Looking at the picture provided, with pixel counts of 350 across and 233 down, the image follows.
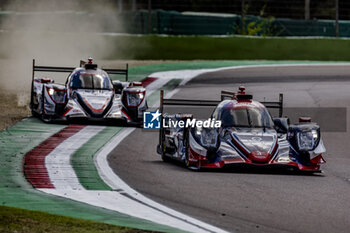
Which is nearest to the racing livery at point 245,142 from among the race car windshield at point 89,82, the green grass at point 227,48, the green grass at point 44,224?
the green grass at point 44,224

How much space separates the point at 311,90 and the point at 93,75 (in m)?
10.2

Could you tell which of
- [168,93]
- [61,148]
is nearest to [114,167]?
[61,148]

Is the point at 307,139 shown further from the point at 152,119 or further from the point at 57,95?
the point at 57,95

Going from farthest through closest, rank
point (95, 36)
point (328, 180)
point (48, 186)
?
1. point (95, 36)
2. point (328, 180)
3. point (48, 186)

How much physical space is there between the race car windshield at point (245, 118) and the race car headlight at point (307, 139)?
2.64 feet

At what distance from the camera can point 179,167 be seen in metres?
16.2

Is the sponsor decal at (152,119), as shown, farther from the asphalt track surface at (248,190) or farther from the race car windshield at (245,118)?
the race car windshield at (245,118)

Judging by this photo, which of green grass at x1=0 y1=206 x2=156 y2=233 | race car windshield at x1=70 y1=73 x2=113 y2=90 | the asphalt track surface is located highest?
race car windshield at x1=70 y1=73 x2=113 y2=90

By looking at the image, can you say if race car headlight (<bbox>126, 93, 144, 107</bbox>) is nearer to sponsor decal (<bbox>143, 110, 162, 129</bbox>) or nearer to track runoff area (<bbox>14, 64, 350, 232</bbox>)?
track runoff area (<bbox>14, 64, 350, 232</bbox>)

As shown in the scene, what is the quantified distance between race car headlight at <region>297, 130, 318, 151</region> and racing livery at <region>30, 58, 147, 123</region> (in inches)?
294

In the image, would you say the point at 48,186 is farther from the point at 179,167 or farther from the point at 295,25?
the point at 295,25

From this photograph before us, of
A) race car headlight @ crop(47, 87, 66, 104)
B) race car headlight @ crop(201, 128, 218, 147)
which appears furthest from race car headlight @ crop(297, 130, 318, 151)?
race car headlight @ crop(47, 87, 66, 104)

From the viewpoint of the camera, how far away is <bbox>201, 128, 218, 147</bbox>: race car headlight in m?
15.5

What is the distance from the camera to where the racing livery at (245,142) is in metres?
15.4
